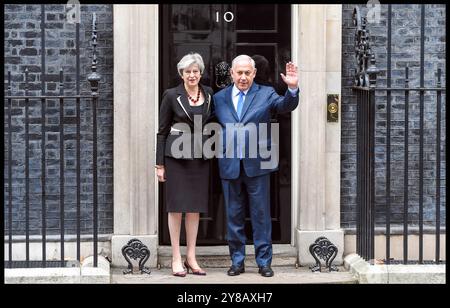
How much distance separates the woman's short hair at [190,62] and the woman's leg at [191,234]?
1.11 m

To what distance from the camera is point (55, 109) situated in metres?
8.12

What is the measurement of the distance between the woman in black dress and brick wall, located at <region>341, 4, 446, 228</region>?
4.19ft

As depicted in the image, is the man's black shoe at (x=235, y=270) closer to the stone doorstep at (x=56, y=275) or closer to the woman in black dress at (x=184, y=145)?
the woman in black dress at (x=184, y=145)

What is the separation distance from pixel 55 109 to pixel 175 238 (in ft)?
4.75

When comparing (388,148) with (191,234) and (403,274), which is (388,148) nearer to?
(403,274)

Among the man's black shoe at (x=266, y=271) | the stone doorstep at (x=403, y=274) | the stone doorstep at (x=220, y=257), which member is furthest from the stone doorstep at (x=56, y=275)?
the stone doorstep at (x=403, y=274)

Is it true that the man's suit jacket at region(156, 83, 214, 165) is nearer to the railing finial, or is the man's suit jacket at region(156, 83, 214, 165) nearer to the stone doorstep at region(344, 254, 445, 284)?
the railing finial

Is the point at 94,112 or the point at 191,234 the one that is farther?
the point at 191,234

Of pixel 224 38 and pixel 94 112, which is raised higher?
pixel 224 38

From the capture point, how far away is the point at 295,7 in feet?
27.2

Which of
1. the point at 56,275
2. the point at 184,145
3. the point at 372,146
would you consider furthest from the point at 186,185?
the point at 372,146

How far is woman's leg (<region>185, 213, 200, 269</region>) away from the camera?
7.80 metres

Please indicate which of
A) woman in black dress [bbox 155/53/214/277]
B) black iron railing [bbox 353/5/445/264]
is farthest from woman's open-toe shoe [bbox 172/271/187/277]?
black iron railing [bbox 353/5/445/264]

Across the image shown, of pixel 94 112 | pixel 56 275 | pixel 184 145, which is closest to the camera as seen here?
pixel 56 275
